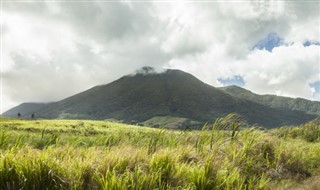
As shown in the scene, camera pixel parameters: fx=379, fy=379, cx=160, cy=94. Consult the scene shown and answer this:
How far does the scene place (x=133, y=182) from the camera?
11.0 metres

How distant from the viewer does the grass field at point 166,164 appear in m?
10.3

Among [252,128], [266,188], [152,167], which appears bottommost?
[266,188]

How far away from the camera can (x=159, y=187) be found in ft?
35.9

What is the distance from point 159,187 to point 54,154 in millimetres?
3853

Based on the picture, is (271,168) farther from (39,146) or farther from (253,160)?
(39,146)

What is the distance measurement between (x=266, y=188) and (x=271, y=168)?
3.14 metres

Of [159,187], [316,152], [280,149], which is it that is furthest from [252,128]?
[159,187]

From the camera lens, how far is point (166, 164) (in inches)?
476

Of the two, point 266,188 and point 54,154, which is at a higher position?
point 54,154

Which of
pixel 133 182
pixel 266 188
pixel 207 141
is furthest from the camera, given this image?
pixel 207 141

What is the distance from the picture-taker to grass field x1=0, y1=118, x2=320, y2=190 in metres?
10.3

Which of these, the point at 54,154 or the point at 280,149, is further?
the point at 280,149

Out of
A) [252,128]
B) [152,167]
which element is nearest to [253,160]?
[252,128]

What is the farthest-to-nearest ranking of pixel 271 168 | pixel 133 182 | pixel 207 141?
1. pixel 207 141
2. pixel 271 168
3. pixel 133 182
